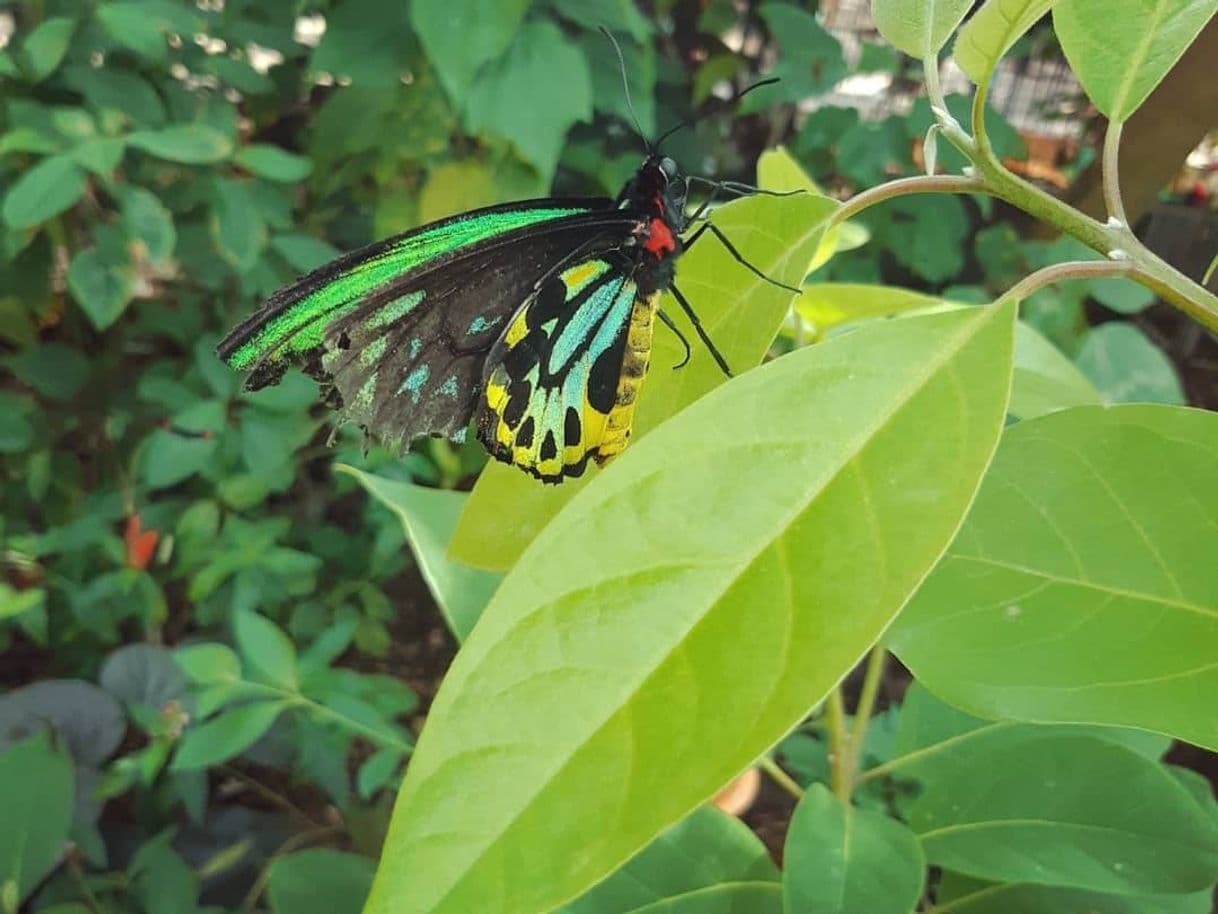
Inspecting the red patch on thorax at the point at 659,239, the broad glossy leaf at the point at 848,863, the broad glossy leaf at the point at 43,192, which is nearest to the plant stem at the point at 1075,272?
the red patch on thorax at the point at 659,239

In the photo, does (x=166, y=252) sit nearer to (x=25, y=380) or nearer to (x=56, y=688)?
(x=25, y=380)

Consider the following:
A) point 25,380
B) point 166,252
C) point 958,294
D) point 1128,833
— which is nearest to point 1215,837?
point 1128,833

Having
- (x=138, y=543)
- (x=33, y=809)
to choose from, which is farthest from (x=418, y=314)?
(x=138, y=543)

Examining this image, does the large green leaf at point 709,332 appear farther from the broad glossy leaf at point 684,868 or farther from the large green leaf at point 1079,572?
the broad glossy leaf at point 684,868

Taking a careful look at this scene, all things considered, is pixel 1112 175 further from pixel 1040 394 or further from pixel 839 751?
pixel 839 751

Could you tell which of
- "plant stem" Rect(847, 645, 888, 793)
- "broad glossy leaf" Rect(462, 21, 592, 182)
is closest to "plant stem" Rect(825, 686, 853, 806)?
"plant stem" Rect(847, 645, 888, 793)

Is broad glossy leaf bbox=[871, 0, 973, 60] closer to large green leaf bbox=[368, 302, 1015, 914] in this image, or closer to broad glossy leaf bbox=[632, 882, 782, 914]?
large green leaf bbox=[368, 302, 1015, 914]
